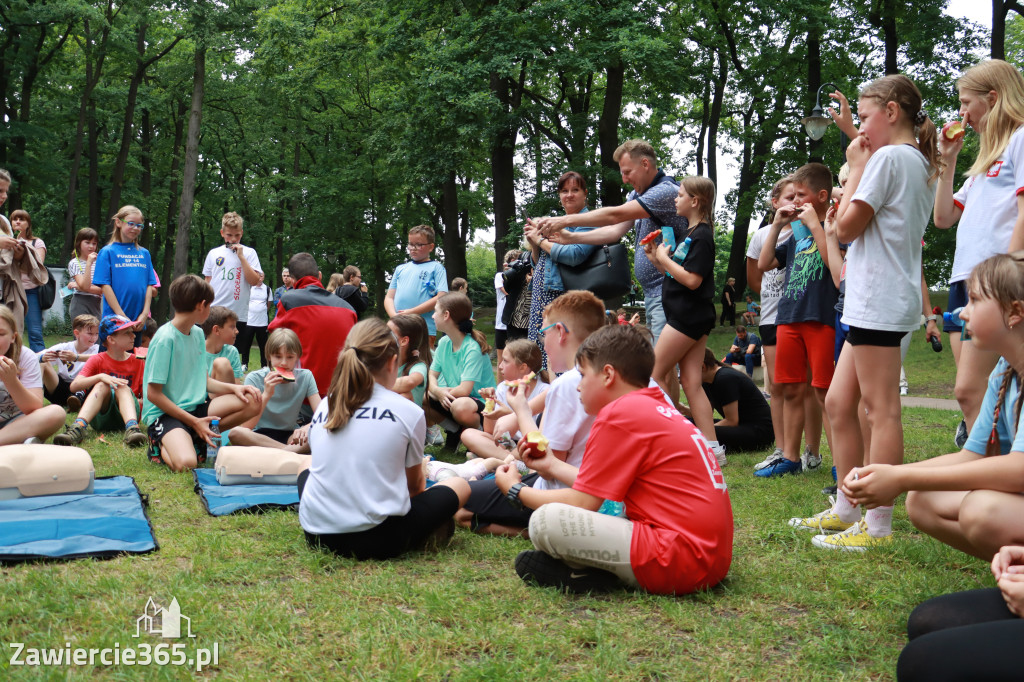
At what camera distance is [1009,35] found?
1350 inches

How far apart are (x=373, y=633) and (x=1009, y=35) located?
40.1 meters

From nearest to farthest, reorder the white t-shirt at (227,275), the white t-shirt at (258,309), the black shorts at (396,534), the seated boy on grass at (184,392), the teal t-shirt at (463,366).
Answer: the black shorts at (396,534) → the seated boy on grass at (184,392) → the teal t-shirt at (463,366) → the white t-shirt at (227,275) → the white t-shirt at (258,309)

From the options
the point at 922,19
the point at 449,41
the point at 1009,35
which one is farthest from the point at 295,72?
the point at 1009,35

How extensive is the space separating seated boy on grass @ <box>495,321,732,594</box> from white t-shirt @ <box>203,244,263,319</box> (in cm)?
719

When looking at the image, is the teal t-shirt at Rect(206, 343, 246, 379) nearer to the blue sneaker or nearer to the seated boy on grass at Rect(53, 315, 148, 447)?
the seated boy on grass at Rect(53, 315, 148, 447)

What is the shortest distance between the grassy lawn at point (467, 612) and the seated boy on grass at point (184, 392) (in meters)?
1.82

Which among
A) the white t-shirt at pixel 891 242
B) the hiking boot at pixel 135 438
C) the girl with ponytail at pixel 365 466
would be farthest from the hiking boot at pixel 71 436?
the white t-shirt at pixel 891 242

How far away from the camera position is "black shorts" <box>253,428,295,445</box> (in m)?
6.52

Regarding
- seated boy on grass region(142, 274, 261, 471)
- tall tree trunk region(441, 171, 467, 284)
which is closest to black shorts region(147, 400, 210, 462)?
seated boy on grass region(142, 274, 261, 471)

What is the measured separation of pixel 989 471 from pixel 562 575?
1.60 m

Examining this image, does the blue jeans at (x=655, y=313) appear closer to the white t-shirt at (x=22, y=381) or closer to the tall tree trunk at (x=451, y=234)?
the white t-shirt at (x=22, y=381)

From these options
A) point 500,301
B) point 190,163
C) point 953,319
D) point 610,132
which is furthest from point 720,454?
point 190,163

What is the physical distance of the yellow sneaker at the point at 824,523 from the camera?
4180 mm

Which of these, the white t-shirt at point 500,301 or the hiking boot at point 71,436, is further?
the white t-shirt at point 500,301
